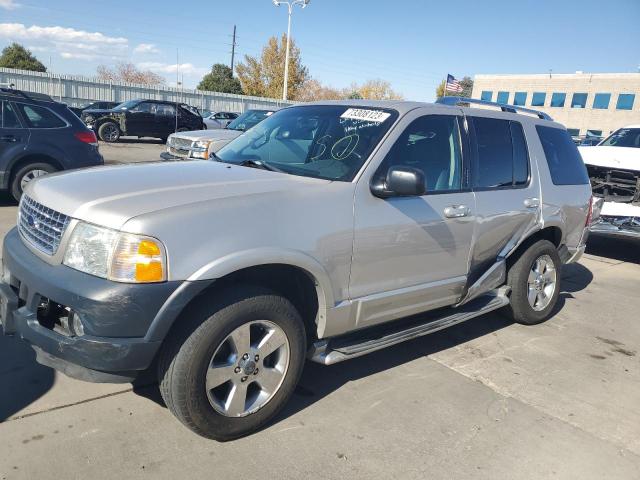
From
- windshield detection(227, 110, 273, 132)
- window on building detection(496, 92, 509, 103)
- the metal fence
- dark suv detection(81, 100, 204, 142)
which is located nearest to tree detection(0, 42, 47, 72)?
the metal fence

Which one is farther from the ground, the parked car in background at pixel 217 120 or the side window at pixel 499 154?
the side window at pixel 499 154

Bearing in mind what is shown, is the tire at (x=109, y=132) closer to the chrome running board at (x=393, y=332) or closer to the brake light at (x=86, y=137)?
the brake light at (x=86, y=137)

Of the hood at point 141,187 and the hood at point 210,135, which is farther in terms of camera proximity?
the hood at point 210,135

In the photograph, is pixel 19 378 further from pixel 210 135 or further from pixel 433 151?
pixel 210 135

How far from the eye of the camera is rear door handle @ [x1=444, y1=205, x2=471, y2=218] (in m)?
3.65

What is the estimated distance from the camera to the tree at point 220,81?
186ft

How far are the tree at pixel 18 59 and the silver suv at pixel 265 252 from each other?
5288cm

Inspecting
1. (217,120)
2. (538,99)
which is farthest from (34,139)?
(538,99)

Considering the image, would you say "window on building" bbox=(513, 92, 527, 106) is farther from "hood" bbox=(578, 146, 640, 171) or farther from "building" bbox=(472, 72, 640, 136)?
"hood" bbox=(578, 146, 640, 171)

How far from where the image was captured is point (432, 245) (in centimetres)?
358

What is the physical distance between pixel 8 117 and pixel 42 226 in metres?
5.88

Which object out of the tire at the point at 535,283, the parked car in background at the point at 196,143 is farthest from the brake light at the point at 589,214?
the parked car in background at the point at 196,143

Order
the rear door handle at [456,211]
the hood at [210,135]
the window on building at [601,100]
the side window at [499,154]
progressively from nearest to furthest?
the rear door handle at [456,211], the side window at [499,154], the hood at [210,135], the window on building at [601,100]

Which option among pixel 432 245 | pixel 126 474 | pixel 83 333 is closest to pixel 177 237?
pixel 83 333
